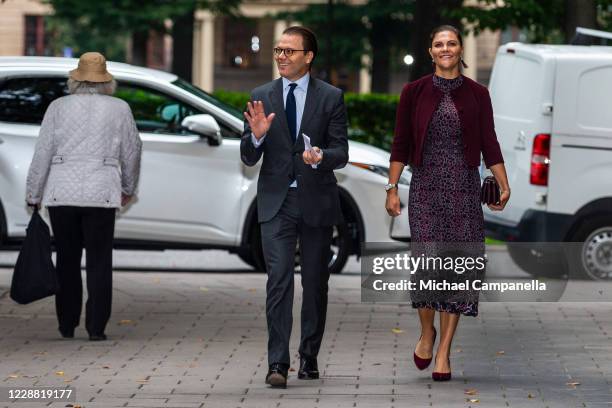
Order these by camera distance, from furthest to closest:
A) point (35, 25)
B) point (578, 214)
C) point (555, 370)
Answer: point (35, 25) < point (578, 214) < point (555, 370)

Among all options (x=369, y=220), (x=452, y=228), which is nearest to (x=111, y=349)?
(x=452, y=228)

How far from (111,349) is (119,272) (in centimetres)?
504

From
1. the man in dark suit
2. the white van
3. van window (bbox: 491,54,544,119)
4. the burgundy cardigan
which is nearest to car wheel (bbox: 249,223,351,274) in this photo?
the white van

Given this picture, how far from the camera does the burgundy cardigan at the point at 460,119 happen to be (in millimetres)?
8406

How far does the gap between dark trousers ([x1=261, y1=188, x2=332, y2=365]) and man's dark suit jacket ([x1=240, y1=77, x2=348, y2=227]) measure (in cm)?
7

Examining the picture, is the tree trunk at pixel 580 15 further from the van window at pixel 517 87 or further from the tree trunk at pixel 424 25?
the tree trunk at pixel 424 25

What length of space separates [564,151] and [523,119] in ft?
1.75

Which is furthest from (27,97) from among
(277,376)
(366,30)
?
(366,30)

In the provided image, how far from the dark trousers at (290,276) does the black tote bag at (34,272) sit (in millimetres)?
2015

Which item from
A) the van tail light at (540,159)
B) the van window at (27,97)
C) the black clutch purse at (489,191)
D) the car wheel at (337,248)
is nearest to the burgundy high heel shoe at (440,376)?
the black clutch purse at (489,191)

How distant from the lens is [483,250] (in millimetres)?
8594

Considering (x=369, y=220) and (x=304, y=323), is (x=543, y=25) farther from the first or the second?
(x=304, y=323)

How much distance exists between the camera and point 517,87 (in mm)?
13906

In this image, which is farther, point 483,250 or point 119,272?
point 119,272
